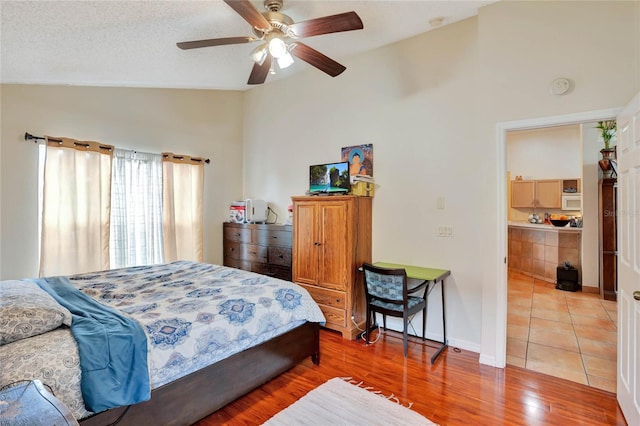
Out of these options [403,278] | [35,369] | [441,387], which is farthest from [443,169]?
[35,369]

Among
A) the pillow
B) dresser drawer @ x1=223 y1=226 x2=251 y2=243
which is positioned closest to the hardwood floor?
the pillow

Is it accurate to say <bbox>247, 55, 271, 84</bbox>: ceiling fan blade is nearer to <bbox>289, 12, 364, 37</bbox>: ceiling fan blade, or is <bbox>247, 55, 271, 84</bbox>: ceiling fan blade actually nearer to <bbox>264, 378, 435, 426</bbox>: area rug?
<bbox>289, 12, 364, 37</bbox>: ceiling fan blade

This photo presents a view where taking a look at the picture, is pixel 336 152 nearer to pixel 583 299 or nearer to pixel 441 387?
pixel 441 387

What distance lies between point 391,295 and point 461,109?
192 centimetres

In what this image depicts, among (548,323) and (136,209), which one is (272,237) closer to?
(136,209)

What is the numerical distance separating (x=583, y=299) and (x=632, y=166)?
12.1 ft

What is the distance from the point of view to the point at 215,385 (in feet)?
6.47

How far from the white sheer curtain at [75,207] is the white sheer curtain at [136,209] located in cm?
14

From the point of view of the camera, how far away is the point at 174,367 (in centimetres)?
175

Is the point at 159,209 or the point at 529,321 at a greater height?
the point at 159,209

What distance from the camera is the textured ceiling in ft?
7.03

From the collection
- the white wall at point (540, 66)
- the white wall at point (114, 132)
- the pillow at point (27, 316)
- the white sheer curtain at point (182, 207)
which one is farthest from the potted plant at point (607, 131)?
the pillow at point (27, 316)

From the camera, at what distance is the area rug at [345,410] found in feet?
6.47

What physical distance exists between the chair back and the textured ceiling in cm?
231
